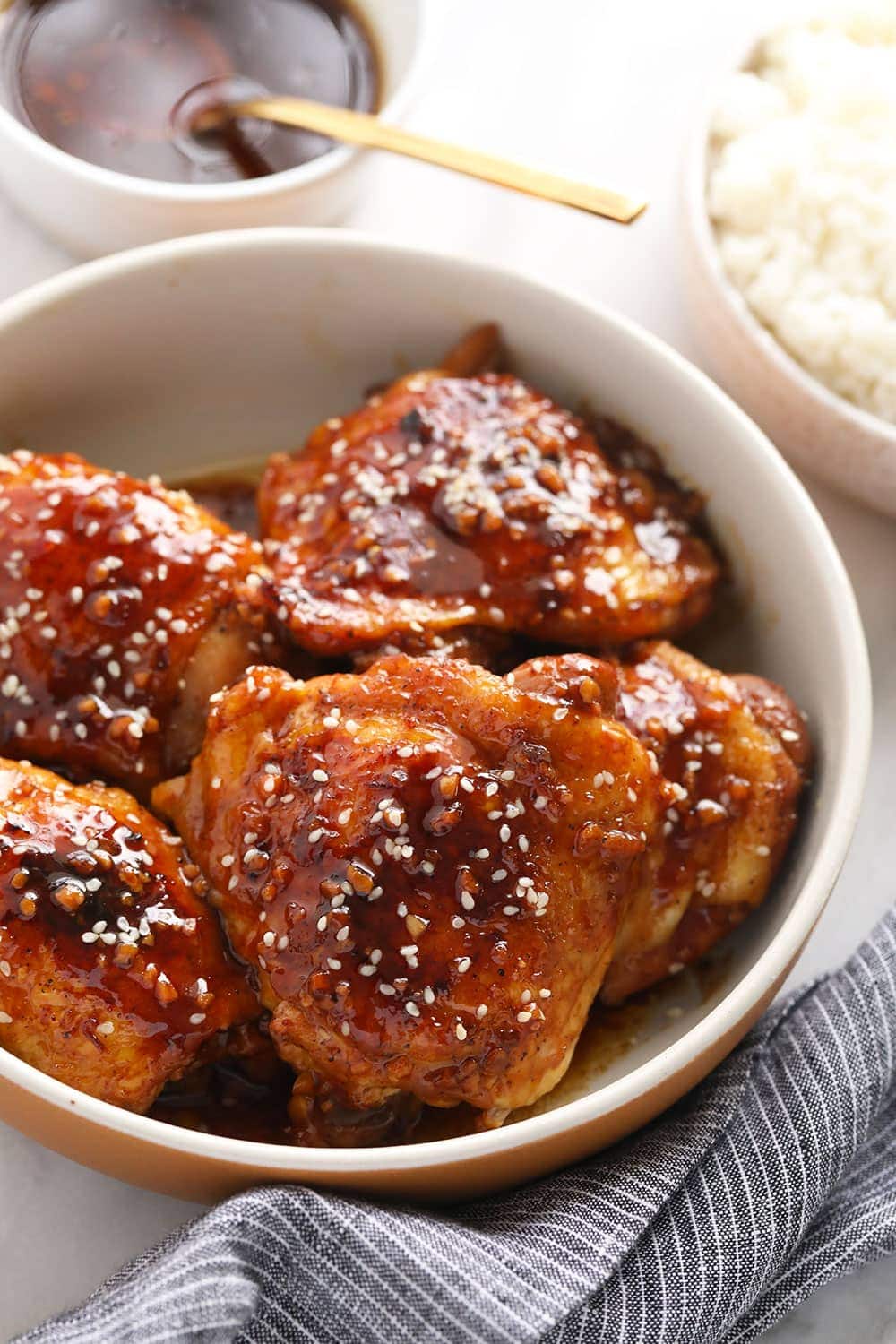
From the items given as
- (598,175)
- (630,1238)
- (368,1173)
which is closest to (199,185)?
(598,175)

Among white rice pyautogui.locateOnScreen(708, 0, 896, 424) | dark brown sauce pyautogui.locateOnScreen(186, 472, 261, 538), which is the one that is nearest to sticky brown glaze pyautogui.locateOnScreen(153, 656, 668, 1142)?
dark brown sauce pyautogui.locateOnScreen(186, 472, 261, 538)

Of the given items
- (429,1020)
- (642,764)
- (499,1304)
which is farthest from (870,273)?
(499,1304)

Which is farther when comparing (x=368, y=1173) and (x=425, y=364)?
(x=425, y=364)

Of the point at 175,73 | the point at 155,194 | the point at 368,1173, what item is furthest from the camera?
the point at 175,73

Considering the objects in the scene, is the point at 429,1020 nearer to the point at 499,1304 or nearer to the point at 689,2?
the point at 499,1304

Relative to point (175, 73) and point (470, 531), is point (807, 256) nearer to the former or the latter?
point (470, 531)

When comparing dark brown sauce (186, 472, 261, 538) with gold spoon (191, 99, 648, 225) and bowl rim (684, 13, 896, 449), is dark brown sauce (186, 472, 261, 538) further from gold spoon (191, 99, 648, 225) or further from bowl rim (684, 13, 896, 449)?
bowl rim (684, 13, 896, 449)
